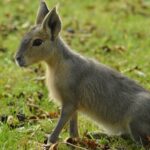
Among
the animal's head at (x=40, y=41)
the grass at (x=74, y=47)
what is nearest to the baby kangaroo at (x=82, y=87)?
the animal's head at (x=40, y=41)

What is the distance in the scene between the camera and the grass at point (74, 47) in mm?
6168

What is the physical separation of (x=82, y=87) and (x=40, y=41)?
622 mm

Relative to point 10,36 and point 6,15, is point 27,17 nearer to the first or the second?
point 6,15

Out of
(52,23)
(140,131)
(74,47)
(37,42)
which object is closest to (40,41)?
(37,42)

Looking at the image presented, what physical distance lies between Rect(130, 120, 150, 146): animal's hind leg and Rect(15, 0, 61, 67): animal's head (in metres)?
1.10

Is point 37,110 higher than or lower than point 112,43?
higher

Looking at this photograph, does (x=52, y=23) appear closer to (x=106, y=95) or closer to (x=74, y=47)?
(x=106, y=95)

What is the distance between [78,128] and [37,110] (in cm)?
74

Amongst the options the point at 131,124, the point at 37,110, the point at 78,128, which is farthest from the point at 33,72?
the point at 131,124

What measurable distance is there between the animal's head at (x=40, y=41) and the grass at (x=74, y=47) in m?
0.81

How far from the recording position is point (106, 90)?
19.5 feet

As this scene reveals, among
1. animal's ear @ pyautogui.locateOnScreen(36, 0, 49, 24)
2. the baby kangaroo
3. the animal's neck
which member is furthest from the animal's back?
animal's ear @ pyautogui.locateOnScreen(36, 0, 49, 24)

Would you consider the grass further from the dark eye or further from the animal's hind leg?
the dark eye

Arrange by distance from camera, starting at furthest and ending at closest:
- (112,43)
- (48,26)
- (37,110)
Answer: (112,43)
(37,110)
(48,26)
